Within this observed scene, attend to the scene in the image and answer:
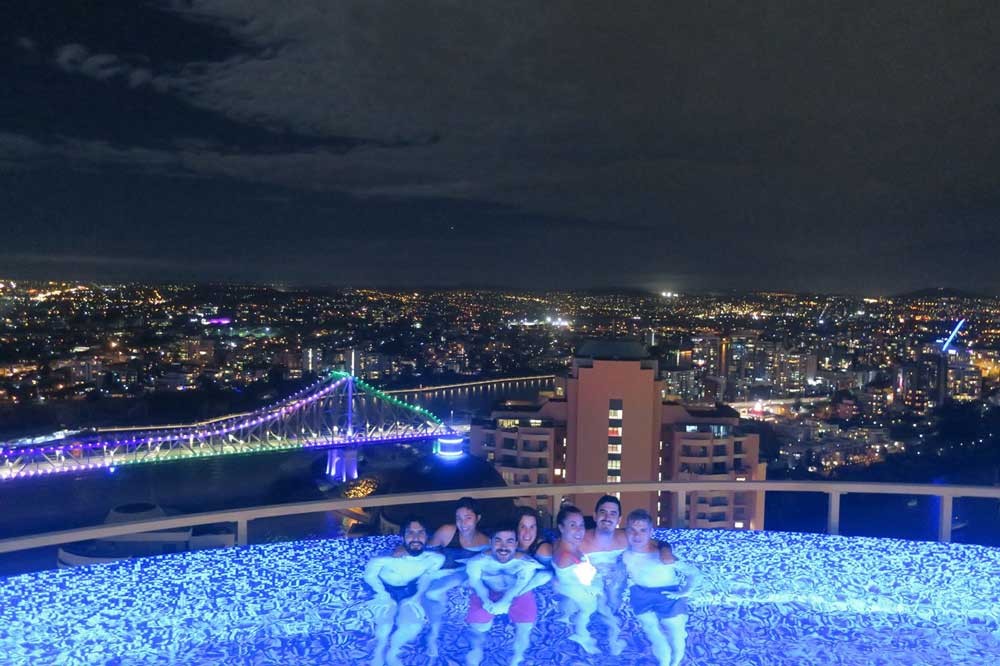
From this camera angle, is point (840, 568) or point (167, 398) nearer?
point (840, 568)

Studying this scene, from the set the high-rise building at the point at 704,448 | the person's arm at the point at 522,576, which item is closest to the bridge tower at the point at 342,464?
the high-rise building at the point at 704,448

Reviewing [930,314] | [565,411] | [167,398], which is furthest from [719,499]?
[167,398]

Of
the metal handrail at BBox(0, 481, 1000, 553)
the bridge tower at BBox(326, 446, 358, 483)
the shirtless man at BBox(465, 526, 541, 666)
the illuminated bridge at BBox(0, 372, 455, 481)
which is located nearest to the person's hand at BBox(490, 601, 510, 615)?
the shirtless man at BBox(465, 526, 541, 666)

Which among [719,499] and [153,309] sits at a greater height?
[153,309]

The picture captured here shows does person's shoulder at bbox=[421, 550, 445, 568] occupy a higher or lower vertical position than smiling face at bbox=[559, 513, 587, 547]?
lower

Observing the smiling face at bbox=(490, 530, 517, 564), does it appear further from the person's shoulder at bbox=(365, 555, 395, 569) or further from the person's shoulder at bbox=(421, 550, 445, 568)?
the person's shoulder at bbox=(365, 555, 395, 569)

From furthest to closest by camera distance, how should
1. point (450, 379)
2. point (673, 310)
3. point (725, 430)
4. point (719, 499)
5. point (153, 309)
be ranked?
point (450, 379) < point (153, 309) < point (673, 310) < point (725, 430) < point (719, 499)

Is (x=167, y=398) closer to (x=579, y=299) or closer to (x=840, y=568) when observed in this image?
(x=579, y=299)

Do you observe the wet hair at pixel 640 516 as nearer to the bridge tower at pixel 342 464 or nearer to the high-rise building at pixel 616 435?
the high-rise building at pixel 616 435
